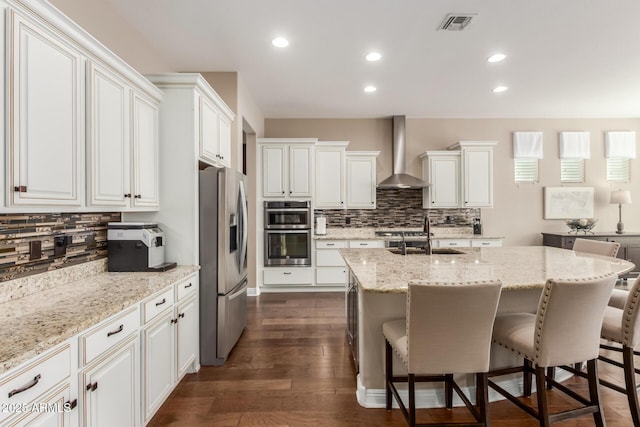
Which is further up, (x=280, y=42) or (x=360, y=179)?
(x=280, y=42)

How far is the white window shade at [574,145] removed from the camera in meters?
5.64

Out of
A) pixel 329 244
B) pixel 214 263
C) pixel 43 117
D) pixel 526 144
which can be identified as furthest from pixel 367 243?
pixel 43 117

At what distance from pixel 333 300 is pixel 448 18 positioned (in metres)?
3.60

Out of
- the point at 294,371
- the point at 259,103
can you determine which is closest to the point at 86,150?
the point at 294,371

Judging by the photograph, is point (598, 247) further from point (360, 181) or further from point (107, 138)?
point (107, 138)

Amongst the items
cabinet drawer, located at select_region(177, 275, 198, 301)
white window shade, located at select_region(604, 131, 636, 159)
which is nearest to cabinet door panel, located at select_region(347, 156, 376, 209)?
cabinet drawer, located at select_region(177, 275, 198, 301)

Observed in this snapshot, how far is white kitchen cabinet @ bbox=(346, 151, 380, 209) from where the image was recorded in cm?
542

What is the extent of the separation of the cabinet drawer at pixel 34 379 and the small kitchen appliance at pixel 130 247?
3.65 ft

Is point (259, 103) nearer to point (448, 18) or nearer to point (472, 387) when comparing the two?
point (448, 18)

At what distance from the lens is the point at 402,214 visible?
5.69 metres

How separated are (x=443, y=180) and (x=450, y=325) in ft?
13.9

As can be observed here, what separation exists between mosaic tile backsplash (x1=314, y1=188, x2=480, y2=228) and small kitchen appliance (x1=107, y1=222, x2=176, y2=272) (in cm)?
378

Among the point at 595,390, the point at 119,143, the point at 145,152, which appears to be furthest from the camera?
the point at 145,152

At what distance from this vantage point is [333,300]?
4.65 m
